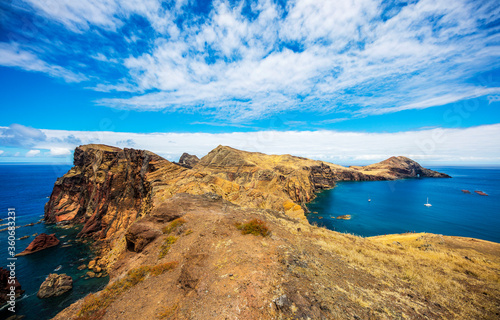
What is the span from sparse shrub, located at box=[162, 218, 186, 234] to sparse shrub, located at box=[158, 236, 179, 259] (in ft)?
3.49

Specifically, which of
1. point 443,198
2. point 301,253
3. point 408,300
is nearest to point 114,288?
point 301,253

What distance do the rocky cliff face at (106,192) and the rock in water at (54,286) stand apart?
406 inches

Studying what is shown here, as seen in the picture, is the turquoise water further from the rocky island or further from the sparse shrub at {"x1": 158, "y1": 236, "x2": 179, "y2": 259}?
the sparse shrub at {"x1": 158, "y1": 236, "x2": 179, "y2": 259}

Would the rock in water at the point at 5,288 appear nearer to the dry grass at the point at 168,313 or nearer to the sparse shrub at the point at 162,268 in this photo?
the sparse shrub at the point at 162,268

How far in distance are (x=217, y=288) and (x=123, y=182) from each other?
39.2 metres

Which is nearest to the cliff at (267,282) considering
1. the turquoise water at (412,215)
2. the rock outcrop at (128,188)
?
the rock outcrop at (128,188)

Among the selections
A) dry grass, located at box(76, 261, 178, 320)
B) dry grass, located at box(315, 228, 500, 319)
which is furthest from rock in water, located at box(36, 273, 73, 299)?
dry grass, located at box(315, 228, 500, 319)

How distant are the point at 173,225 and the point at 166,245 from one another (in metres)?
2.25

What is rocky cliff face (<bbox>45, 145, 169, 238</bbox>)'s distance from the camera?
113 feet

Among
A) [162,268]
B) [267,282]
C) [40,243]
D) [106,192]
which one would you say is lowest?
[40,243]

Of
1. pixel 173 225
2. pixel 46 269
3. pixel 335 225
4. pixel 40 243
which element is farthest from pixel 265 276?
pixel 335 225

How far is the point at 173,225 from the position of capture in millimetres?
16250

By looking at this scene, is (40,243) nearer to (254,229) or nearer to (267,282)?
(254,229)

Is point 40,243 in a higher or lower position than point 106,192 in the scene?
lower
